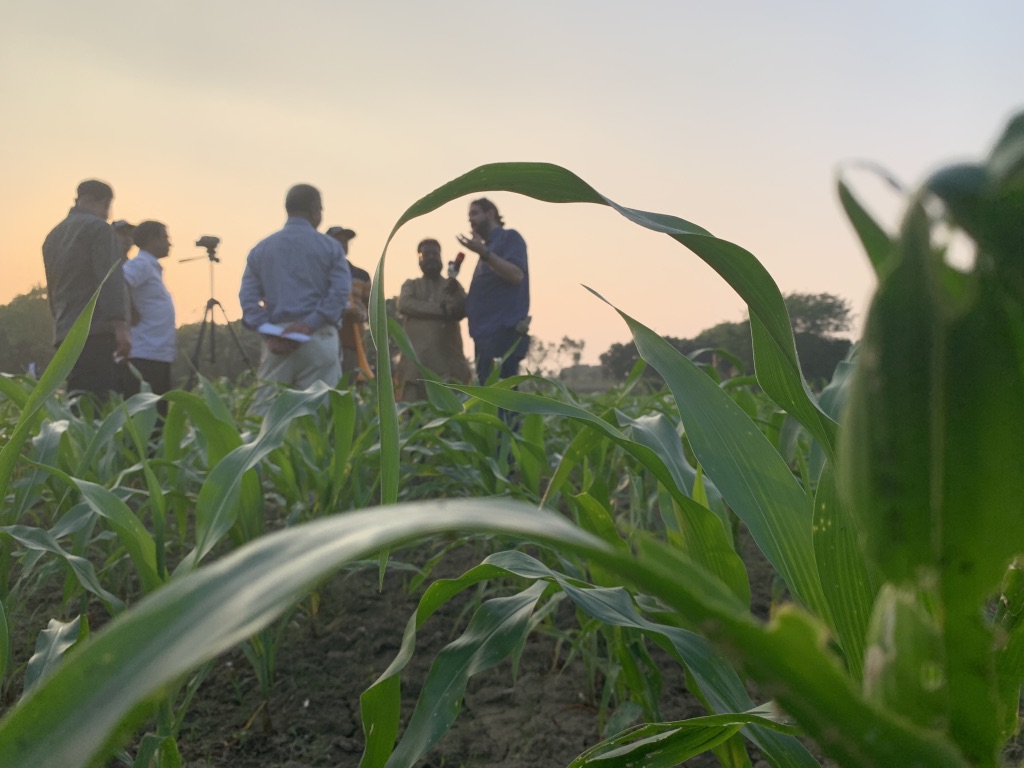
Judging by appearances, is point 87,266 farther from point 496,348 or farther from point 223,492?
point 223,492

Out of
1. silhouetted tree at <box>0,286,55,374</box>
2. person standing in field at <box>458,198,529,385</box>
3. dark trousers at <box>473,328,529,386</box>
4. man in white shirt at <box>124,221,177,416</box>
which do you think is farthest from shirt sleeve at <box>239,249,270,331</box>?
silhouetted tree at <box>0,286,55,374</box>

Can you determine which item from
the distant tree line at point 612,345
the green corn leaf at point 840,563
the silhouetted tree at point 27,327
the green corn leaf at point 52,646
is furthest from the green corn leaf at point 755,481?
the silhouetted tree at point 27,327

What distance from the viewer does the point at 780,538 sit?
1.61 ft

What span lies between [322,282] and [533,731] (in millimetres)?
2353

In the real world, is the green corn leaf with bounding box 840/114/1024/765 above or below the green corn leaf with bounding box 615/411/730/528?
above

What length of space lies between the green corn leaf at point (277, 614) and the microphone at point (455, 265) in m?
4.17

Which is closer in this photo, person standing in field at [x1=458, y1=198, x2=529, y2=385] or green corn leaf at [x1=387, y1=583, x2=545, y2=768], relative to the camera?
green corn leaf at [x1=387, y1=583, x2=545, y2=768]

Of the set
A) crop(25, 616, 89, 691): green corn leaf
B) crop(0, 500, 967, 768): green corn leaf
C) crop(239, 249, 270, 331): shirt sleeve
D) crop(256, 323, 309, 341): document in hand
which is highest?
crop(239, 249, 270, 331): shirt sleeve

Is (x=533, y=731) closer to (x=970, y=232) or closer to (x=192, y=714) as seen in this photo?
(x=192, y=714)

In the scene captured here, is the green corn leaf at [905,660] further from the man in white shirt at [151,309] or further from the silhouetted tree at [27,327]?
the silhouetted tree at [27,327]

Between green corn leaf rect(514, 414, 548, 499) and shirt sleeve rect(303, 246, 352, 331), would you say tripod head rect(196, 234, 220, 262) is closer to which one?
shirt sleeve rect(303, 246, 352, 331)

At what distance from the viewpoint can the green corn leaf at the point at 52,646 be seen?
31.4 inches

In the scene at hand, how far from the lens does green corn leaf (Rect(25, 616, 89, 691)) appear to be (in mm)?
799

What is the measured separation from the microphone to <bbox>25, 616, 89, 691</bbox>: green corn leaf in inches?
140
